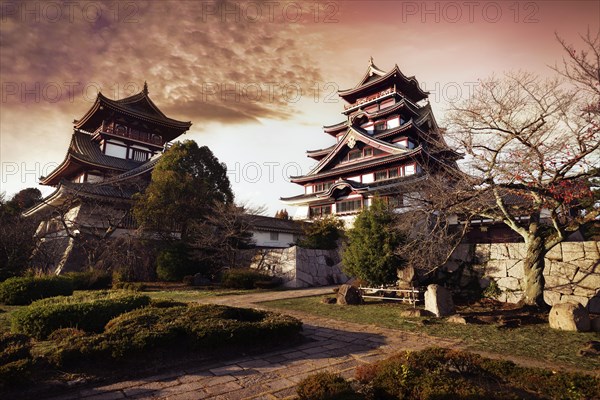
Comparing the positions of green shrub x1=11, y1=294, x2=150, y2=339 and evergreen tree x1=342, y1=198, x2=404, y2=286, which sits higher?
evergreen tree x1=342, y1=198, x2=404, y2=286

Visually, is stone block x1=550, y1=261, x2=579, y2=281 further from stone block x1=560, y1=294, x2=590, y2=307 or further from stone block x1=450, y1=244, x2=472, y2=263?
stone block x1=450, y1=244, x2=472, y2=263

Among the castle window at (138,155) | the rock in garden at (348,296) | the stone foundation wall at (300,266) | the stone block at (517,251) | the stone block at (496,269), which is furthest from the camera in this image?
the castle window at (138,155)

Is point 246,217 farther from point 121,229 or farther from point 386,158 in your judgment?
→ point 386,158

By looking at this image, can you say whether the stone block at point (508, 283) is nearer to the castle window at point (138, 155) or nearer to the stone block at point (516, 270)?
the stone block at point (516, 270)

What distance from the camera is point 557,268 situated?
1062cm

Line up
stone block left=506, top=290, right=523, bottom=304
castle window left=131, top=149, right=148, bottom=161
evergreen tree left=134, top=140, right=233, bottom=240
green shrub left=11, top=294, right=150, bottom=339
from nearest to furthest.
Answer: green shrub left=11, top=294, right=150, bottom=339 → stone block left=506, top=290, right=523, bottom=304 → evergreen tree left=134, top=140, right=233, bottom=240 → castle window left=131, top=149, right=148, bottom=161

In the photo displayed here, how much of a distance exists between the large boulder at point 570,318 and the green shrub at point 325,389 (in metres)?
6.59

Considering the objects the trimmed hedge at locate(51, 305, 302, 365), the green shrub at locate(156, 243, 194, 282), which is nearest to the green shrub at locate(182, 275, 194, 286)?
the green shrub at locate(156, 243, 194, 282)

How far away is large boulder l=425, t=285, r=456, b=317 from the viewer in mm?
9352

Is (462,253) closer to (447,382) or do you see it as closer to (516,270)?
(516,270)

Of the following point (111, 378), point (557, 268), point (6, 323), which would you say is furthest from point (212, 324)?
point (557, 268)

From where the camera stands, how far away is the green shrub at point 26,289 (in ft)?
38.2

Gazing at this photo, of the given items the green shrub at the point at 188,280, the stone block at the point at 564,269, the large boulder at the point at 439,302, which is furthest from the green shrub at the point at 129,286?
the stone block at the point at 564,269

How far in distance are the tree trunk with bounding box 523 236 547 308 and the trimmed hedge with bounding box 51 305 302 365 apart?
721cm
